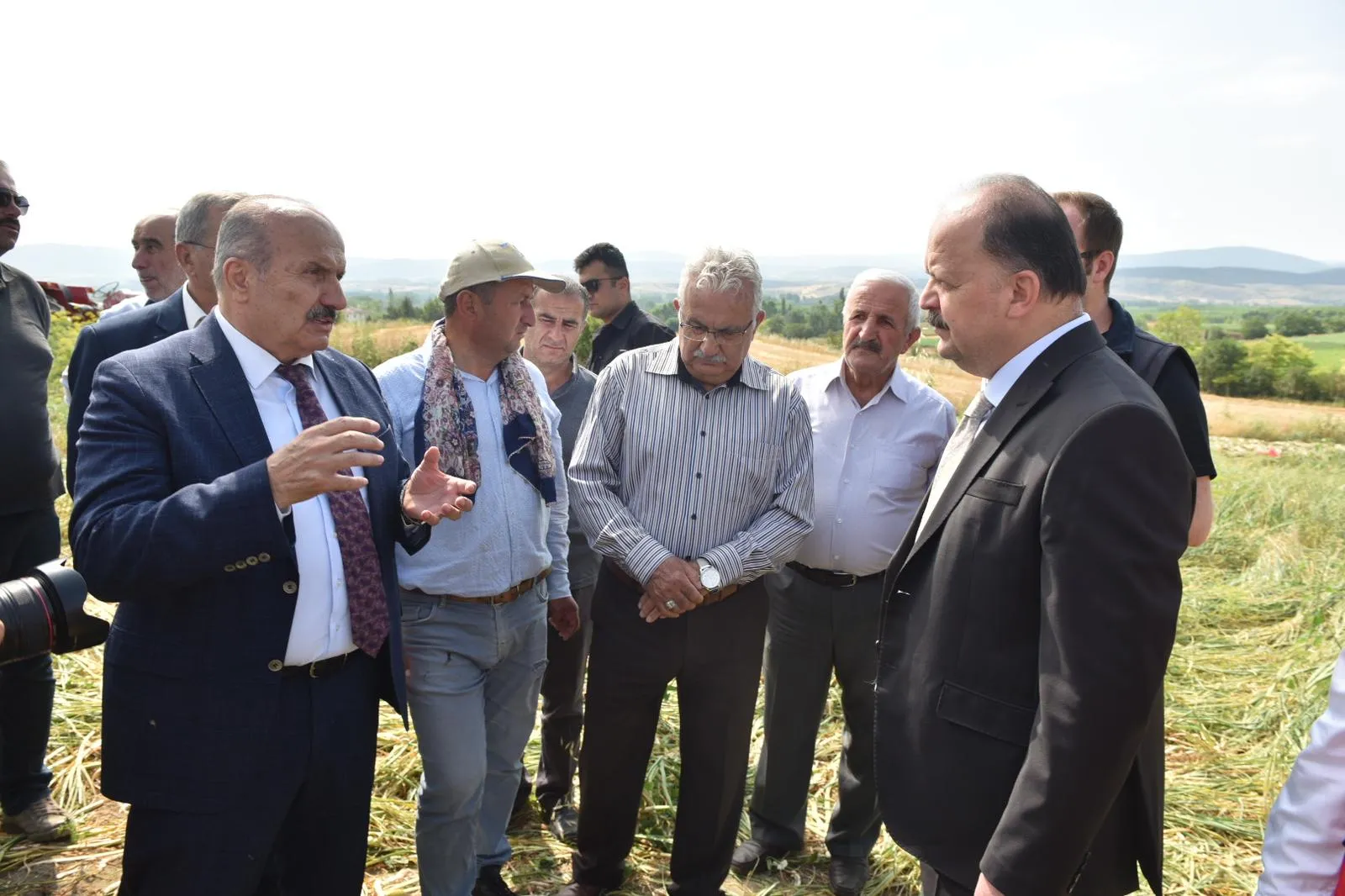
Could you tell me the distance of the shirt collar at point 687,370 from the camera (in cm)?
347

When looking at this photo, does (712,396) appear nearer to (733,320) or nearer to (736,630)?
(733,320)

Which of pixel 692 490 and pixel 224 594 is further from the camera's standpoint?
pixel 692 490

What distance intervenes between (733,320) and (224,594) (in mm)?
1910

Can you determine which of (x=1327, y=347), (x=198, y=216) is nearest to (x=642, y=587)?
(x=198, y=216)

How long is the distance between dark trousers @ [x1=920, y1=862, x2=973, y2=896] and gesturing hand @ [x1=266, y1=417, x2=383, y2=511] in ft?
5.44

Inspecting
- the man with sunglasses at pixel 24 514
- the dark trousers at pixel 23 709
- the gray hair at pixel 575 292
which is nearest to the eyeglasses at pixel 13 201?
the man with sunglasses at pixel 24 514

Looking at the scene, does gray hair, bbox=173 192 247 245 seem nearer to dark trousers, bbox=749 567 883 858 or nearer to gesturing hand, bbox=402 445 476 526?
gesturing hand, bbox=402 445 476 526

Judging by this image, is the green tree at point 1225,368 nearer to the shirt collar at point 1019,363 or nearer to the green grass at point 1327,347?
the green grass at point 1327,347

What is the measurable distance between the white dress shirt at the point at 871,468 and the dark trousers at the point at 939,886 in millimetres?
1651

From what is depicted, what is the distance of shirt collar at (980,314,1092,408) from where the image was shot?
2.10 m

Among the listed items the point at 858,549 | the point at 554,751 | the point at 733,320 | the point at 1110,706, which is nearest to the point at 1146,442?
the point at 1110,706

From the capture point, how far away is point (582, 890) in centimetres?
350

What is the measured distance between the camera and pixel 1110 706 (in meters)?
1.78

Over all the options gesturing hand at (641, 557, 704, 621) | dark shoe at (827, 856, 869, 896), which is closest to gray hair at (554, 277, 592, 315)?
gesturing hand at (641, 557, 704, 621)
